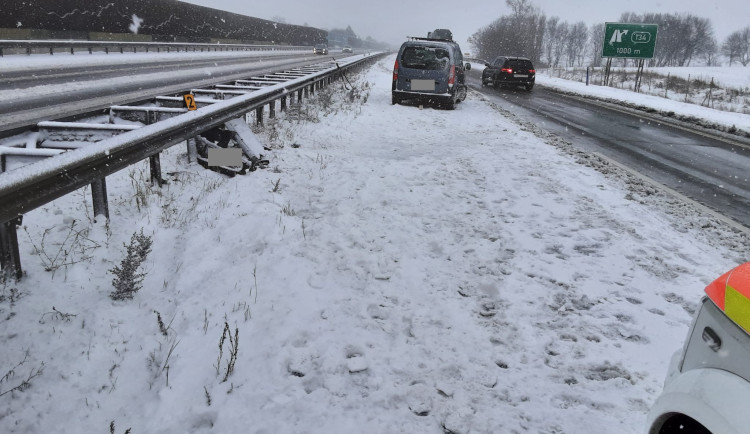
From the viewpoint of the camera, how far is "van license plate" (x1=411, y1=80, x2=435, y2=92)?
14.2 metres

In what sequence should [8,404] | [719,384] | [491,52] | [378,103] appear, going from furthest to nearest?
1. [491,52]
2. [378,103]
3. [8,404]
4. [719,384]

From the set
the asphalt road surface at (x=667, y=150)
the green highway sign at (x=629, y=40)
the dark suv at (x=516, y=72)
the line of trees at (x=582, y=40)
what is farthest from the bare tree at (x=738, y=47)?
the asphalt road surface at (x=667, y=150)

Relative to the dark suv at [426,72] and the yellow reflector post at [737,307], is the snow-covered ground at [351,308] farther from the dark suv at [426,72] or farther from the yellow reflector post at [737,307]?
the dark suv at [426,72]

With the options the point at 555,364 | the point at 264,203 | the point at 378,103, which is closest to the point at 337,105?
the point at 378,103

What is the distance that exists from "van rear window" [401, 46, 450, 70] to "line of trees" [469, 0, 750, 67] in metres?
66.9

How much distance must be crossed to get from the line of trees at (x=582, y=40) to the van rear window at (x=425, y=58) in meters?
66.9

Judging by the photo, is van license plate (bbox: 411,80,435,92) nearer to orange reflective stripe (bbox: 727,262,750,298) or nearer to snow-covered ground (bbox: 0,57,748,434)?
snow-covered ground (bbox: 0,57,748,434)

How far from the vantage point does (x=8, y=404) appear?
7.78 feet

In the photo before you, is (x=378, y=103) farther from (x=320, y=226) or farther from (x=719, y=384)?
(x=719, y=384)

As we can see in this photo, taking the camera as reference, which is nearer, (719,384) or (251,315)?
(719,384)

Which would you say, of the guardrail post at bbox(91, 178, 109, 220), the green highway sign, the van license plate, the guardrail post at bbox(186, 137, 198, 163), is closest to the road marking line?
the guardrail post at bbox(91, 178, 109, 220)

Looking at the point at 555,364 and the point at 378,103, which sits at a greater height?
the point at 378,103

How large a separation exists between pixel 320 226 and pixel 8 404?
9.51 feet

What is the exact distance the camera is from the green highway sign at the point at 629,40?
2648cm
